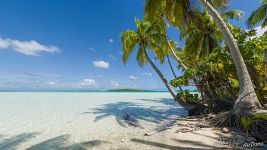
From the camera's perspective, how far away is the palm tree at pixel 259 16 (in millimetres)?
14978

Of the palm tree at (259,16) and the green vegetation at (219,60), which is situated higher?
the palm tree at (259,16)

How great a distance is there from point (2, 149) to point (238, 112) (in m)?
7.02

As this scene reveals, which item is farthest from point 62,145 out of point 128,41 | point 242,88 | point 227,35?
point 128,41

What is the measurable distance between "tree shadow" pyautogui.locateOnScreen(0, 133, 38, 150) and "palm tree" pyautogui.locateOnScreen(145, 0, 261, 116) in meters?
6.75

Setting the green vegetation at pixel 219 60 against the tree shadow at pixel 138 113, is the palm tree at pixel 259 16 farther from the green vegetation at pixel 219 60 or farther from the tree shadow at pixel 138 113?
the tree shadow at pixel 138 113

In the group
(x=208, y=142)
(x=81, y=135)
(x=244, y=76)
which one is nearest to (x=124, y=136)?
(x=81, y=135)

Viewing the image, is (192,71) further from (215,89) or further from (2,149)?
(2,149)

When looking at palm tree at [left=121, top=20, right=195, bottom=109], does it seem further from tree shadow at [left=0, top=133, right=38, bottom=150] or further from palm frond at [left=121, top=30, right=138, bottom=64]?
tree shadow at [left=0, top=133, right=38, bottom=150]

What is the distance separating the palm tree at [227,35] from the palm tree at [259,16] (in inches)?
288

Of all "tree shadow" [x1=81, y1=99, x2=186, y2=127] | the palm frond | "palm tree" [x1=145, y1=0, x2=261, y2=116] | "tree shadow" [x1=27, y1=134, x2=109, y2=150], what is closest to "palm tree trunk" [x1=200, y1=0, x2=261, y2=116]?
"palm tree" [x1=145, y1=0, x2=261, y2=116]

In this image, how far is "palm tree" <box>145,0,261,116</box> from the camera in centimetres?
727

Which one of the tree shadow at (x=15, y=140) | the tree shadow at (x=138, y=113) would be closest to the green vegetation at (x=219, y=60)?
the tree shadow at (x=138, y=113)

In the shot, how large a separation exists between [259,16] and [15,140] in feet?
52.0

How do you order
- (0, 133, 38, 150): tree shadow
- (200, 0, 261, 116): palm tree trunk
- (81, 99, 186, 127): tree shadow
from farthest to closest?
(81, 99, 186, 127): tree shadow, (200, 0, 261, 116): palm tree trunk, (0, 133, 38, 150): tree shadow
